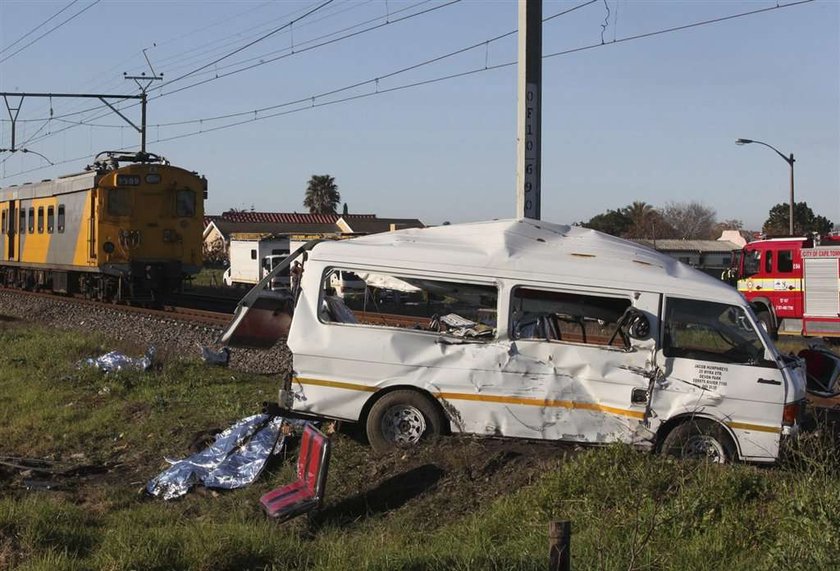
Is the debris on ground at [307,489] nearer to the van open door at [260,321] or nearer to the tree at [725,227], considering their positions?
the van open door at [260,321]

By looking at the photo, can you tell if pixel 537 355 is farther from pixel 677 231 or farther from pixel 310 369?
pixel 677 231

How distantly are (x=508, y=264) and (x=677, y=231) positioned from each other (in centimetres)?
8701

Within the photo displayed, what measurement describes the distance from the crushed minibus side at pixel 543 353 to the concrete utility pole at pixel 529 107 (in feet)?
10.3

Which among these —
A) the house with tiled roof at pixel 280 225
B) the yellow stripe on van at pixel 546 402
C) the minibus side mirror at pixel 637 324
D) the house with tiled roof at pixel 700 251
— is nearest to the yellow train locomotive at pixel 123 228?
the yellow stripe on van at pixel 546 402

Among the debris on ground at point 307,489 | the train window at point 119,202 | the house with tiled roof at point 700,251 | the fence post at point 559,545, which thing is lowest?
the debris on ground at point 307,489

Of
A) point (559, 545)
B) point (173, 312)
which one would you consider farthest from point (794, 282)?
point (559, 545)

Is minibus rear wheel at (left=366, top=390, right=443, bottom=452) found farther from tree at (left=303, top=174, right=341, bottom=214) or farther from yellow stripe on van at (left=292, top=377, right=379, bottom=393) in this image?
tree at (left=303, top=174, right=341, bottom=214)

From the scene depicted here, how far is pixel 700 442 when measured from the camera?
812 cm

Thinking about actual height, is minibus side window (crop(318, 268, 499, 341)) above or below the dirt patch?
above

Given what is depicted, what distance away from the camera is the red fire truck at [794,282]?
23844mm

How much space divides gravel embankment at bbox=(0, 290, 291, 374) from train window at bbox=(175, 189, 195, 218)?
339 centimetres

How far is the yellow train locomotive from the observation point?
24000mm

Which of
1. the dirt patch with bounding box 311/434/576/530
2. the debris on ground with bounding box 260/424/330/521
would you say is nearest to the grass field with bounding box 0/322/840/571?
the dirt patch with bounding box 311/434/576/530

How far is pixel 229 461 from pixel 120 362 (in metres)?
5.94
